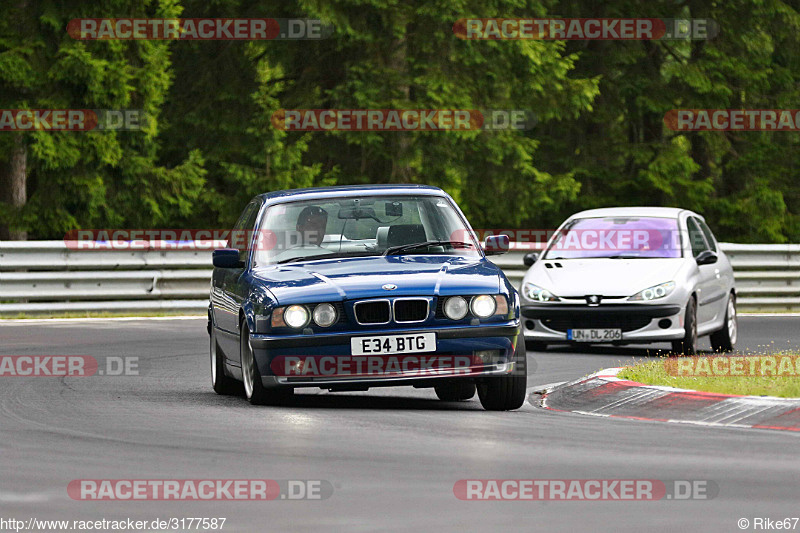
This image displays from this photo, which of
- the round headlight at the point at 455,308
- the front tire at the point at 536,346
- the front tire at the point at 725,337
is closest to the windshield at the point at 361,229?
the round headlight at the point at 455,308

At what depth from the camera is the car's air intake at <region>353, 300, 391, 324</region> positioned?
11531mm

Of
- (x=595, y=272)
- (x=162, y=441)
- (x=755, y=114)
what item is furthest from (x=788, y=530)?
(x=755, y=114)

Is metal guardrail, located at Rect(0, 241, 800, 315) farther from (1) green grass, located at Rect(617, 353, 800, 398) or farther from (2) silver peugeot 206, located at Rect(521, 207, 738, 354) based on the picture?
(1) green grass, located at Rect(617, 353, 800, 398)

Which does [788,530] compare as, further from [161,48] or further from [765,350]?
[161,48]

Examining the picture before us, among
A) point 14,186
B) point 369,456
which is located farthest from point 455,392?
point 14,186

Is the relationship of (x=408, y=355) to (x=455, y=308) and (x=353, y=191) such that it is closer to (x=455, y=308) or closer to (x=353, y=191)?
(x=455, y=308)

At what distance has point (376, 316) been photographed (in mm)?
11547

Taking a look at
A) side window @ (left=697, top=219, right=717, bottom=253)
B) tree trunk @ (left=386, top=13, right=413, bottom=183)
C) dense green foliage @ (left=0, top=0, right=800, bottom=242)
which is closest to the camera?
side window @ (left=697, top=219, right=717, bottom=253)

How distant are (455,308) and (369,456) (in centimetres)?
244

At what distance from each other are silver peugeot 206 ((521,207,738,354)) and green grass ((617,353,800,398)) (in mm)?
3741

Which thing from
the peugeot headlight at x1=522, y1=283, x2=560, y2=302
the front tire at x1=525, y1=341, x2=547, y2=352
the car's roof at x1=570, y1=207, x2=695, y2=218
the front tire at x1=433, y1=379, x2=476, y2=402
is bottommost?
the front tire at x1=525, y1=341, x2=547, y2=352

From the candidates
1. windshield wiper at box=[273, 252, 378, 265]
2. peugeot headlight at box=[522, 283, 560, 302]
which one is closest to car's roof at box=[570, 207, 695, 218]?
peugeot headlight at box=[522, 283, 560, 302]

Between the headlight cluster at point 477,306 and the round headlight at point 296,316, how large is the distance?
930 mm

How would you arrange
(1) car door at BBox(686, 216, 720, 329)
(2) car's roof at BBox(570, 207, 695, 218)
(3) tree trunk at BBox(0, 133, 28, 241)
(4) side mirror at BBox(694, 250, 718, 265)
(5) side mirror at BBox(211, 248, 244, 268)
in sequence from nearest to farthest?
(5) side mirror at BBox(211, 248, 244, 268) → (1) car door at BBox(686, 216, 720, 329) → (4) side mirror at BBox(694, 250, 718, 265) → (2) car's roof at BBox(570, 207, 695, 218) → (3) tree trunk at BBox(0, 133, 28, 241)
